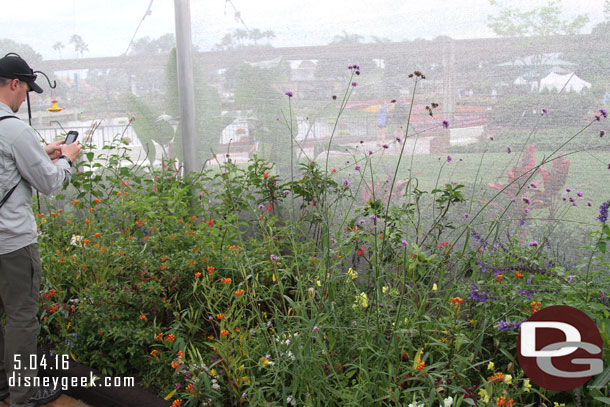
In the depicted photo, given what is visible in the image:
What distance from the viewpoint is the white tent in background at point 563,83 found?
321 centimetres

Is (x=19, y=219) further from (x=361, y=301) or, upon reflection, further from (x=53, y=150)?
(x=361, y=301)

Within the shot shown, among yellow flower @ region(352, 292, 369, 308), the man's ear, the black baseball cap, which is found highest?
the black baseball cap

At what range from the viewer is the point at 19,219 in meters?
2.55

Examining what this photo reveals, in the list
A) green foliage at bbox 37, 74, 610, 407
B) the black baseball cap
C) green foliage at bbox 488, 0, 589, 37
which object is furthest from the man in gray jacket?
green foliage at bbox 488, 0, 589, 37

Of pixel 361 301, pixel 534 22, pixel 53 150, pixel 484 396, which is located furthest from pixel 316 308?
pixel 534 22

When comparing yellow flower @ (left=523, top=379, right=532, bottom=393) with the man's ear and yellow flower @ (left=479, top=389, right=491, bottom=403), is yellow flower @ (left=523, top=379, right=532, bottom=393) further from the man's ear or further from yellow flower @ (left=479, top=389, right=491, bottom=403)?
the man's ear

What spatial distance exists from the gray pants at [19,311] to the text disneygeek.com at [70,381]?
0.04 ft

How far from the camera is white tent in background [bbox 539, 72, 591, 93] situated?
10.5 feet

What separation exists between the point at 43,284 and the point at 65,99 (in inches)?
113

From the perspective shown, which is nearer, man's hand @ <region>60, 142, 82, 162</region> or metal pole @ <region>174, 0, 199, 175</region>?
man's hand @ <region>60, 142, 82, 162</region>
